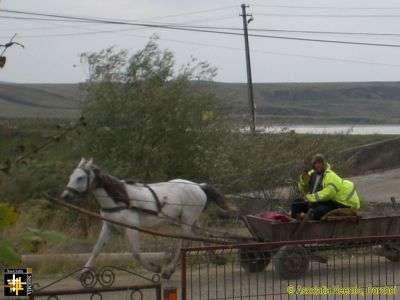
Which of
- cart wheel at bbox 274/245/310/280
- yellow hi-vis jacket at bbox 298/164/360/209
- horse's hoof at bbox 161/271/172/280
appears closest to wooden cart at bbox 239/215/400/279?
cart wheel at bbox 274/245/310/280

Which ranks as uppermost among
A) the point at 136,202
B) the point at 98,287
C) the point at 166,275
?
the point at 136,202

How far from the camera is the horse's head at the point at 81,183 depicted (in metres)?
12.5

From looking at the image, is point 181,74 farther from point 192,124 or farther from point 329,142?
point 329,142

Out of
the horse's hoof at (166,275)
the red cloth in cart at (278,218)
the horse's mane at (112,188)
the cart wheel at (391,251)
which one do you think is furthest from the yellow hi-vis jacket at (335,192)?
the horse's mane at (112,188)

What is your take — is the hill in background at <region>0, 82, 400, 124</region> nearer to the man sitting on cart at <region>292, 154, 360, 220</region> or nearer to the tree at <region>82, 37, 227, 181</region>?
the tree at <region>82, 37, 227, 181</region>

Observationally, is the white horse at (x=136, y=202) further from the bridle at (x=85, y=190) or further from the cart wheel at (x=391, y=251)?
the cart wheel at (x=391, y=251)

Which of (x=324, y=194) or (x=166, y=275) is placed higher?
(x=324, y=194)

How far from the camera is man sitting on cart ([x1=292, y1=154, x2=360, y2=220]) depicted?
13.1 m

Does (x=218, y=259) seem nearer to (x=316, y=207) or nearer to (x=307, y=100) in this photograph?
(x=316, y=207)

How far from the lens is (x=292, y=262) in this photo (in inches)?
435

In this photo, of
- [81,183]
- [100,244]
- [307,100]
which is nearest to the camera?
[81,183]

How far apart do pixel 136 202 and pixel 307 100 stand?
2017 inches

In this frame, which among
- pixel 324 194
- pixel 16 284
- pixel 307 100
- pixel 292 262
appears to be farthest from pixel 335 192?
pixel 307 100

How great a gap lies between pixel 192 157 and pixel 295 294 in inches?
483
